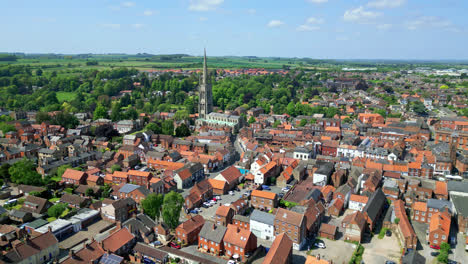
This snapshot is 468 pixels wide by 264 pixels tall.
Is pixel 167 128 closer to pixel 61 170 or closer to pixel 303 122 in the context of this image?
pixel 61 170

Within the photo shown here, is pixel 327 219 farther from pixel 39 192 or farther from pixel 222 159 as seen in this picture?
pixel 39 192

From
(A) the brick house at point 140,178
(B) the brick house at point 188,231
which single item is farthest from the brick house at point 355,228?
(A) the brick house at point 140,178

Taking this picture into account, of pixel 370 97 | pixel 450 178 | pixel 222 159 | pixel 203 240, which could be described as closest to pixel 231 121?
pixel 222 159

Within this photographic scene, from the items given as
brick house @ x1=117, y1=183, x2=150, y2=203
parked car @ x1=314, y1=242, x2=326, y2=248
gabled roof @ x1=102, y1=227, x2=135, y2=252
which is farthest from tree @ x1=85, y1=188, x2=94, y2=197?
parked car @ x1=314, y1=242, x2=326, y2=248

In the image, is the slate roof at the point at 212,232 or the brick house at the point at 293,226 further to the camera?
the brick house at the point at 293,226

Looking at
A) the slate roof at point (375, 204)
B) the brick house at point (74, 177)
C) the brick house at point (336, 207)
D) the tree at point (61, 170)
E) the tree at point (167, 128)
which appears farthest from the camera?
the tree at point (167, 128)

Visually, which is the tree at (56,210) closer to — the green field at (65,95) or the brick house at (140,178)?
the brick house at (140,178)

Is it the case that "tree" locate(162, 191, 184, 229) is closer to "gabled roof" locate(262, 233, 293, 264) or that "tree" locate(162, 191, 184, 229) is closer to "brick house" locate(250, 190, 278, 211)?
"gabled roof" locate(262, 233, 293, 264)
